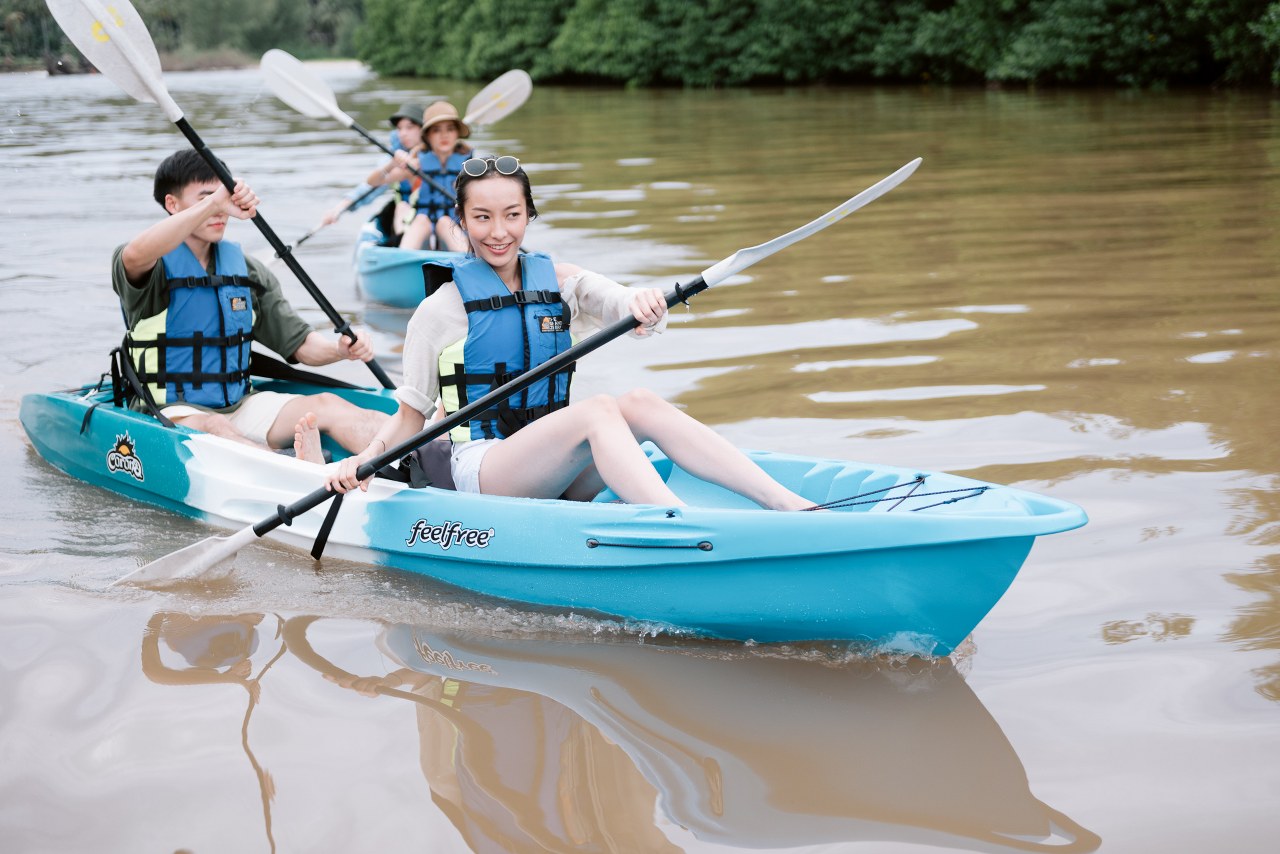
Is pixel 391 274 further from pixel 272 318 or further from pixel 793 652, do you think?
pixel 793 652

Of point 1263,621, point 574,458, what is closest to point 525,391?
point 574,458

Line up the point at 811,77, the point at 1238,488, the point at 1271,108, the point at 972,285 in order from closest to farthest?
the point at 1238,488 < the point at 972,285 < the point at 1271,108 < the point at 811,77

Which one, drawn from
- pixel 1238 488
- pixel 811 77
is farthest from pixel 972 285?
pixel 811 77

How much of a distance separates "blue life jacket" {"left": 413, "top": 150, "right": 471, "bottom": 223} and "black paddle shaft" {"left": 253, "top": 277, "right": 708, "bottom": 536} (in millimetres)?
4450

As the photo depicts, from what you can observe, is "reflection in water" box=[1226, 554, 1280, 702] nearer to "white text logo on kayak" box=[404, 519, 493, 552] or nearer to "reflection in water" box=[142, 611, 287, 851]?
"white text logo on kayak" box=[404, 519, 493, 552]

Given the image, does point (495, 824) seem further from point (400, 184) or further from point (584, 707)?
point (400, 184)

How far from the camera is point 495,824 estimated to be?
2424 mm

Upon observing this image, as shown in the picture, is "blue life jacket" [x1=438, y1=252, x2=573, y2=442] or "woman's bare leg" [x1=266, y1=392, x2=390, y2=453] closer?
"blue life jacket" [x1=438, y1=252, x2=573, y2=442]

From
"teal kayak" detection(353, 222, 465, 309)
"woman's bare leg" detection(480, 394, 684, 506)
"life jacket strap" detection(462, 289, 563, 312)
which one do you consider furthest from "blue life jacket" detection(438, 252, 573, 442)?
"teal kayak" detection(353, 222, 465, 309)

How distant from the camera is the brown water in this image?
245cm

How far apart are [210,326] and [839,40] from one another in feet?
66.0

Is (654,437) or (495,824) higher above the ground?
(654,437)

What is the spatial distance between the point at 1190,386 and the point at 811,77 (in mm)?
19776

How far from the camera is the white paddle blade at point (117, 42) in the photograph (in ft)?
13.8
